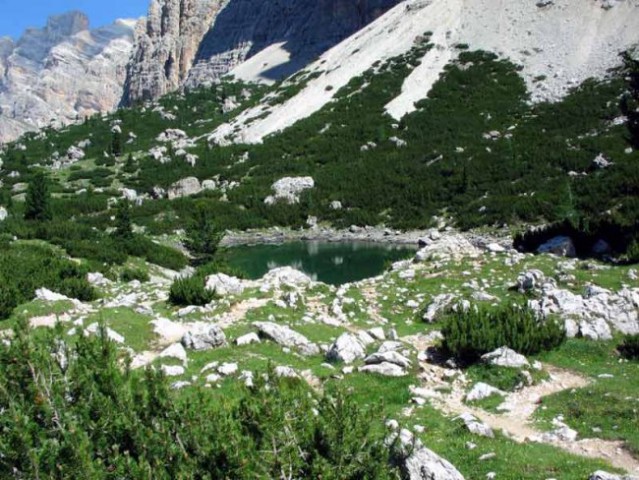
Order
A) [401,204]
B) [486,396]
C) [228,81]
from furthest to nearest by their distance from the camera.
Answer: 1. [228,81]
2. [401,204]
3. [486,396]

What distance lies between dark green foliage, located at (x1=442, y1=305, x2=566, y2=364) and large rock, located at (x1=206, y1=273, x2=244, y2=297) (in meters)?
8.10

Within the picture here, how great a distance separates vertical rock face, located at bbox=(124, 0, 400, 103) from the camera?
12388cm

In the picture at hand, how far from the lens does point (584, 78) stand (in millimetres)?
64062

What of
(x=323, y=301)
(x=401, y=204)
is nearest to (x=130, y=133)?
(x=401, y=204)

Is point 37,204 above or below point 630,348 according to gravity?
above

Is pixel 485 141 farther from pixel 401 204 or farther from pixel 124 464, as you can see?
pixel 124 464

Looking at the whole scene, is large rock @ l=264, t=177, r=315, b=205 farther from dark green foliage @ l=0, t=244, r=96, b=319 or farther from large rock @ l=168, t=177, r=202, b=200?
dark green foliage @ l=0, t=244, r=96, b=319

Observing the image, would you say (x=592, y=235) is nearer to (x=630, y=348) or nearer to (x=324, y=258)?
(x=630, y=348)

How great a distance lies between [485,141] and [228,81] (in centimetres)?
7955

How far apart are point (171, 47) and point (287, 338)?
17402 centimetres

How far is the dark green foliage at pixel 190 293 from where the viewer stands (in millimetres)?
17750

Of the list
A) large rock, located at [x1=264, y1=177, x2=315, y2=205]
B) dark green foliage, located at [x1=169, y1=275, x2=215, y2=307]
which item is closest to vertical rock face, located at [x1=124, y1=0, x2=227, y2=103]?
large rock, located at [x1=264, y1=177, x2=315, y2=205]

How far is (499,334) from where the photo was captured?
12750 mm

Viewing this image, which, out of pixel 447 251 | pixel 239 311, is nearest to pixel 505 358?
pixel 239 311
